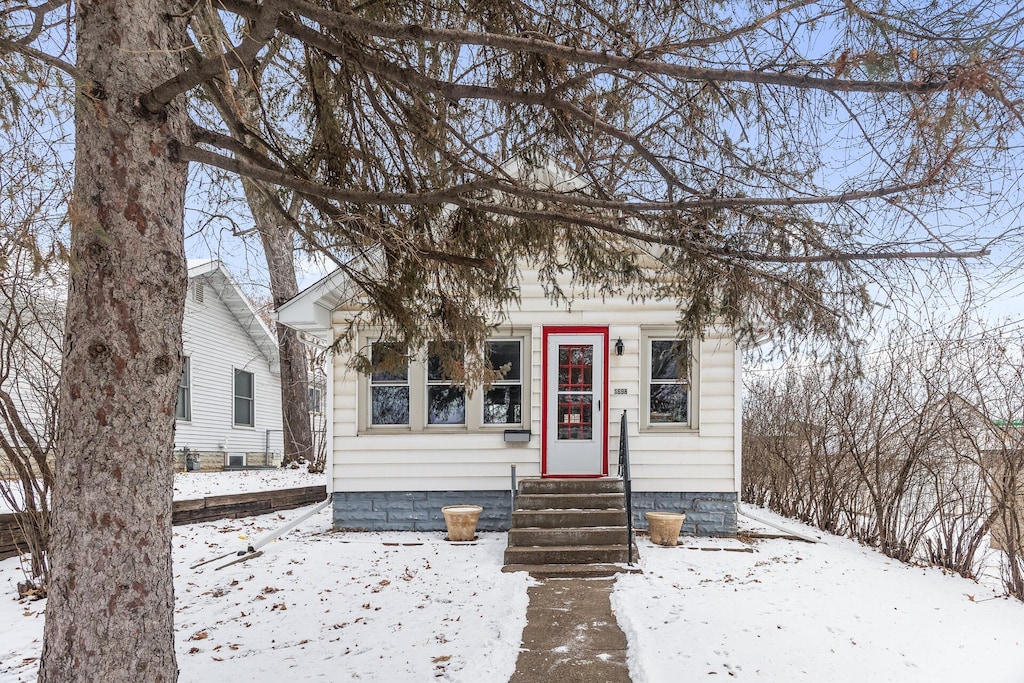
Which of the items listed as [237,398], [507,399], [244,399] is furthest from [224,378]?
[507,399]

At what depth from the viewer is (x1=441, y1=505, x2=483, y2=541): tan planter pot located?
26.4 feet

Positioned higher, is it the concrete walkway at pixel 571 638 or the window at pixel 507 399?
the window at pixel 507 399

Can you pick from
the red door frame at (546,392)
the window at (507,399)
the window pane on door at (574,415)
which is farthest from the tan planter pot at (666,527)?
the window at (507,399)

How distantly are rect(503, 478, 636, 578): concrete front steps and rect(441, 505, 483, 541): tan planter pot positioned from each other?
63cm

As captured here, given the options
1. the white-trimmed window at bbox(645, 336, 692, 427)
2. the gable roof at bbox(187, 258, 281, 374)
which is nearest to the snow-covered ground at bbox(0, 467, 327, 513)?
the gable roof at bbox(187, 258, 281, 374)

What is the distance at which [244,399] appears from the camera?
18.2 metres

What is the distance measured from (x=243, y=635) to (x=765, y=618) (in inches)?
164

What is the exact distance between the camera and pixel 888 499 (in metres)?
7.98

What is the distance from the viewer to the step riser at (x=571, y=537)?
7.12 meters

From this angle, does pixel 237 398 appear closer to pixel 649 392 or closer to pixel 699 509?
pixel 649 392

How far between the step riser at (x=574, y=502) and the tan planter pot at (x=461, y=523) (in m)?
0.68

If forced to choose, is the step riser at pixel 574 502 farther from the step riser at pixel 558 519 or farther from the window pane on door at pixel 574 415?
the window pane on door at pixel 574 415

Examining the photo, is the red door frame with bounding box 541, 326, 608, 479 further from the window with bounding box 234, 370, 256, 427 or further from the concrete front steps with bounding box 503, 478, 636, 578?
the window with bounding box 234, 370, 256, 427

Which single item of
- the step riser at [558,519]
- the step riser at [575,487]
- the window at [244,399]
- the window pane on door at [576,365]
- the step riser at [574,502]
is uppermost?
the window pane on door at [576,365]
